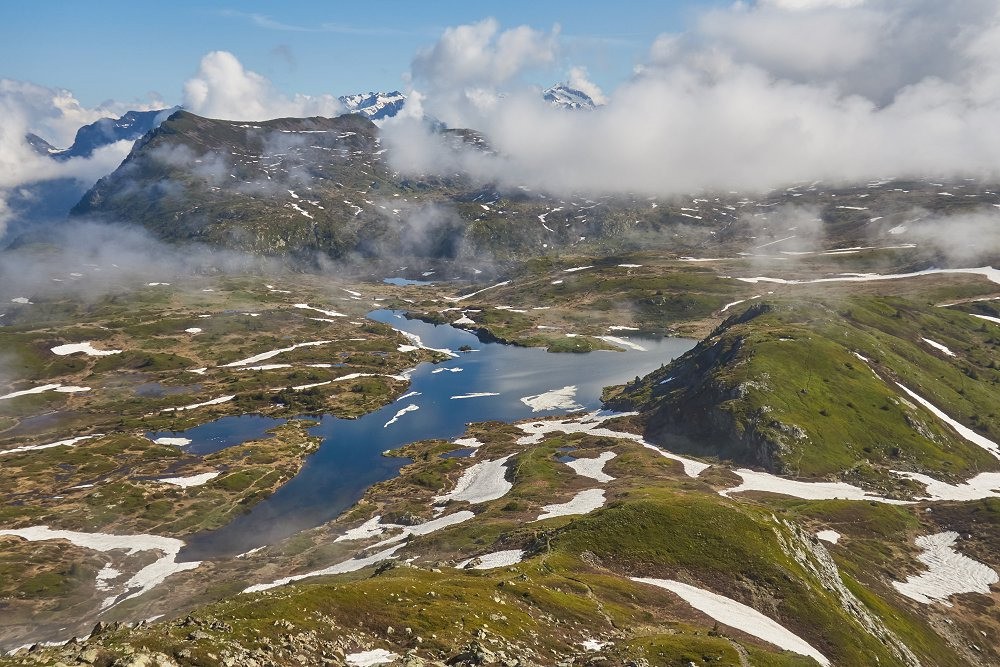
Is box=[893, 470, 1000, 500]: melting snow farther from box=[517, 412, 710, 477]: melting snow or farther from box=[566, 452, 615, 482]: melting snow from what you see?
box=[566, 452, 615, 482]: melting snow

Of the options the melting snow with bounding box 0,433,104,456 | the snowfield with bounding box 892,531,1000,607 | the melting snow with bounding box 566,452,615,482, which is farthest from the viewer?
the melting snow with bounding box 0,433,104,456

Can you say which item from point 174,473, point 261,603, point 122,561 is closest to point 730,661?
point 261,603

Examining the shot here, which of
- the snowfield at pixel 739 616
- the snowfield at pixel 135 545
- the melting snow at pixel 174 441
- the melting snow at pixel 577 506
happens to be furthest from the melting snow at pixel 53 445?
the snowfield at pixel 739 616

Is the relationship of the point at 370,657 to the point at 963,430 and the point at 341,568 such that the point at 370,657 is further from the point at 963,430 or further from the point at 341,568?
the point at 963,430

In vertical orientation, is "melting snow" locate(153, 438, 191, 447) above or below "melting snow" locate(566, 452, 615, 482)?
below

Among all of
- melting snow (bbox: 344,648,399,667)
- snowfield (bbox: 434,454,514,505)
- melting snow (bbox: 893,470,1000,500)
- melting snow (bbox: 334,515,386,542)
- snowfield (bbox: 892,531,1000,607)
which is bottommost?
melting snow (bbox: 334,515,386,542)

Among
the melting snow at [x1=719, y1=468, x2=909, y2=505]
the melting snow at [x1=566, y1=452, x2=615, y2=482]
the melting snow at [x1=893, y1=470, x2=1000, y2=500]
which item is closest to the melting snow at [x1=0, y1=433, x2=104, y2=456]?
the melting snow at [x1=566, y1=452, x2=615, y2=482]

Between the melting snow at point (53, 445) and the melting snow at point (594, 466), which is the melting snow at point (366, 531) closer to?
the melting snow at point (594, 466)
